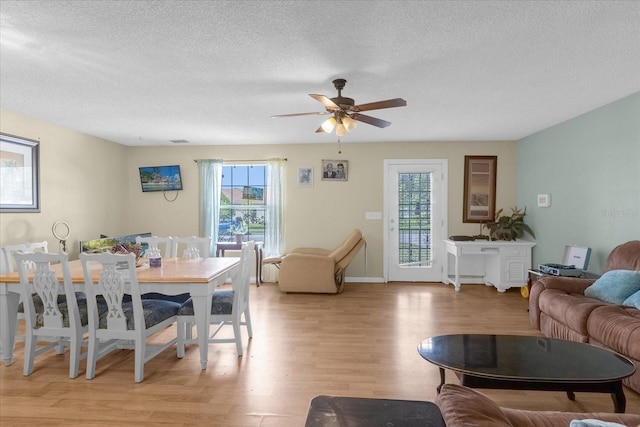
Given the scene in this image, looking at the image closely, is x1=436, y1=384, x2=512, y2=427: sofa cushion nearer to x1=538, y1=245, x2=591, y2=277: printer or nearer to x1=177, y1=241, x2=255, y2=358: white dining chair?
x1=177, y1=241, x2=255, y2=358: white dining chair

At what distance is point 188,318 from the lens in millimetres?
2812

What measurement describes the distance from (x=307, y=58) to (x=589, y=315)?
9.45 feet

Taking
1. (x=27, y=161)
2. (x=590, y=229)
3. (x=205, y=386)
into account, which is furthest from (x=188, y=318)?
(x=590, y=229)

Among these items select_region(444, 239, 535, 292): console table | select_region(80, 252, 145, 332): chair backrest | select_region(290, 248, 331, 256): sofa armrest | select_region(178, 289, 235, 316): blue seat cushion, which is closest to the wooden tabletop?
select_region(80, 252, 145, 332): chair backrest

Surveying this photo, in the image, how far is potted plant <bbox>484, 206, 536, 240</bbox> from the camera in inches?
212

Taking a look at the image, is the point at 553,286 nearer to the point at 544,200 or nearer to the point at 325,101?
the point at 544,200

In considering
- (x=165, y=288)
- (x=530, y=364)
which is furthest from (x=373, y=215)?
(x=530, y=364)

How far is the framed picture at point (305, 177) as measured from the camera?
597 centimetres

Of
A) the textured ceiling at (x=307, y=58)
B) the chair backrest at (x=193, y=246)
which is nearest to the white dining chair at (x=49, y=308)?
the chair backrest at (x=193, y=246)

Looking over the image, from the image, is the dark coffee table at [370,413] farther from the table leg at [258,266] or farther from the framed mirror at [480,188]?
the framed mirror at [480,188]

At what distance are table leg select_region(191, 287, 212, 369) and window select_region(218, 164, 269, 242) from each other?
3.40 m

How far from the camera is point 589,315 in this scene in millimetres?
2711

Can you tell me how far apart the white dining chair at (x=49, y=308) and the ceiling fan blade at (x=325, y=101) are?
2.13 metres

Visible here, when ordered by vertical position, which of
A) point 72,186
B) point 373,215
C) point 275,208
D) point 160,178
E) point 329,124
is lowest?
point 373,215
